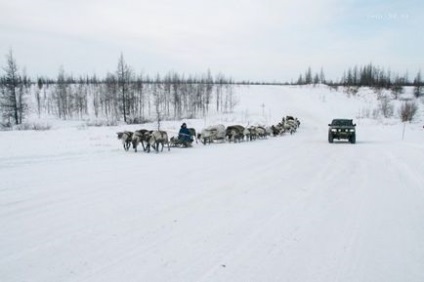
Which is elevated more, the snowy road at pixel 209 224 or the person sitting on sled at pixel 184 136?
the person sitting on sled at pixel 184 136

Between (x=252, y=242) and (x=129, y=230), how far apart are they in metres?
2.19

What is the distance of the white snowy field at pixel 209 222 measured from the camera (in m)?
5.00

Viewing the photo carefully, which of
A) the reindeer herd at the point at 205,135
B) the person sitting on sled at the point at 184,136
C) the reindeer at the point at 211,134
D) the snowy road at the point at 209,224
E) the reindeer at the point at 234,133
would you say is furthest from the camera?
the reindeer at the point at 234,133

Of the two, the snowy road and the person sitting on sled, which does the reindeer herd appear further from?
the snowy road

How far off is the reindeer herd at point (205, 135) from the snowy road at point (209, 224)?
549 cm

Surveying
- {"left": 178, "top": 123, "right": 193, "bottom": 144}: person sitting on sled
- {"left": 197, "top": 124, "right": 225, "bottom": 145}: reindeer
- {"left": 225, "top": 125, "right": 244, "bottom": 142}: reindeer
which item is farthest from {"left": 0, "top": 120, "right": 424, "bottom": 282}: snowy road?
{"left": 225, "top": 125, "right": 244, "bottom": 142}: reindeer

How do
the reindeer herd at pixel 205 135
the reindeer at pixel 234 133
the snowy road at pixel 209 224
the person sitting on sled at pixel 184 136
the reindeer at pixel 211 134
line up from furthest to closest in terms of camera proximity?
the reindeer at pixel 234 133
the reindeer at pixel 211 134
the person sitting on sled at pixel 184 136
the reindeer herd at pixel 205 135
the snowy road at pixel 209 224

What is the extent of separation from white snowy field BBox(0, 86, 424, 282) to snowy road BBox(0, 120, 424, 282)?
26 mm

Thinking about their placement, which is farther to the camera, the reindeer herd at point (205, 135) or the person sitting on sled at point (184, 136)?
the person sitting on sled at point (184, 136)

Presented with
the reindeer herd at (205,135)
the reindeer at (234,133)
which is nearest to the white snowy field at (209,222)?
the reindeer herd at (205,135)

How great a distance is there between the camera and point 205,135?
23.2 m

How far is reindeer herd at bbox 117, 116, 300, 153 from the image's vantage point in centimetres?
1827

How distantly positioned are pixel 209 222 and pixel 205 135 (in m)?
16.4

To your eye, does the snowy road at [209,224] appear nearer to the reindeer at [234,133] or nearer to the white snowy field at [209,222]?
the white snowy field at [209,222]
